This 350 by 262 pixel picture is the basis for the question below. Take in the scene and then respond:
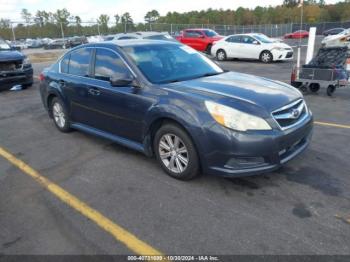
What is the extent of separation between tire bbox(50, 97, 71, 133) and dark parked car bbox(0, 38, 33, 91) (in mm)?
5068

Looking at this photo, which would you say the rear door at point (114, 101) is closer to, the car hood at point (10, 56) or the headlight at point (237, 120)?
the headlight at point (237, 120)

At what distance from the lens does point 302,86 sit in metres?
9.13

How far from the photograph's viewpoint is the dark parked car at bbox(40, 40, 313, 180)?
11.5 feet

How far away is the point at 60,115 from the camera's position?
240 inches

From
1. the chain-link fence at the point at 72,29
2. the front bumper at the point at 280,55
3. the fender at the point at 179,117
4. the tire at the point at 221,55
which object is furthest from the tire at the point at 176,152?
the chain-link fence at the point at 72,29

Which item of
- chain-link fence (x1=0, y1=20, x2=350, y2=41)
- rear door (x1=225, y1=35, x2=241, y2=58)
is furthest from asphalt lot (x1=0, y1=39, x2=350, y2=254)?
chain-link fence (x1=0, y1=20, x2=350, y2=41)

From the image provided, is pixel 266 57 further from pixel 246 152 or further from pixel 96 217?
pixel 96 217

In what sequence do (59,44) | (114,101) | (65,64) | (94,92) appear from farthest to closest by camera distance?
(59,44)
(65,64)
(94,92)
(114,101)

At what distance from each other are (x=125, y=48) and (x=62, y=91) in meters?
1.68

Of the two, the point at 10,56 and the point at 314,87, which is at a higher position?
the point at 10,56

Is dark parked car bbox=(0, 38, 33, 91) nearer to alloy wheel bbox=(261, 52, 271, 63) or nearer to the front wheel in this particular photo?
the front wheel

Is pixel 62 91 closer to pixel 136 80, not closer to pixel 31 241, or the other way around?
pixel 136 80

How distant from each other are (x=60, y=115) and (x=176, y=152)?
3.04 m

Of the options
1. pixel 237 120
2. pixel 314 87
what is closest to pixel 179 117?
pixel 237 120
